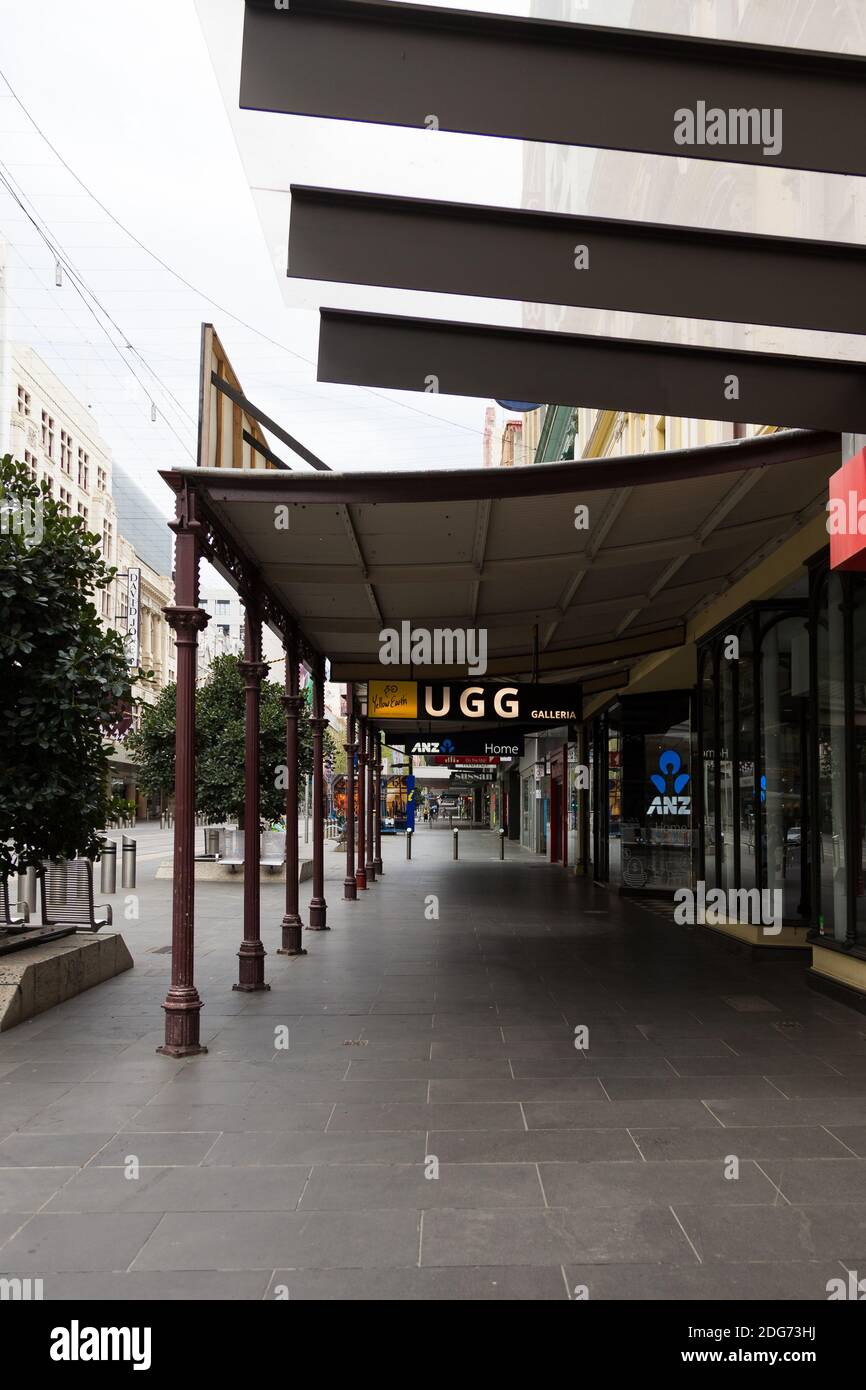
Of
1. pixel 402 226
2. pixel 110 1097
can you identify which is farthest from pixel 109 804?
pixel 402 226

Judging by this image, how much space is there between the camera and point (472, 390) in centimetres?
539

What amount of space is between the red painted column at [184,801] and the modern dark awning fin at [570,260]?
297 cm

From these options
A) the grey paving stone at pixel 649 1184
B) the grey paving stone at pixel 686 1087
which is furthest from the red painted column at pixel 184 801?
the grey paving stone at pixel 649 1184

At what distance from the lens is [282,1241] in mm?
4090

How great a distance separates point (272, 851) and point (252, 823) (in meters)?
21.1

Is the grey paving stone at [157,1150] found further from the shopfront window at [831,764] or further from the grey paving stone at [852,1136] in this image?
the shopfront window at [831,764]

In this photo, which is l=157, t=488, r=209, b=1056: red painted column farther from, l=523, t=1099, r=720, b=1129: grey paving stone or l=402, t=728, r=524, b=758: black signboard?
l=402, t=728, r=524, b=758: black signboard

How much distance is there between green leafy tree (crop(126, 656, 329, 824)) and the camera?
886 inches

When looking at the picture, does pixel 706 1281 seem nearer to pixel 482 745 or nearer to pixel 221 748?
pixel 482 745

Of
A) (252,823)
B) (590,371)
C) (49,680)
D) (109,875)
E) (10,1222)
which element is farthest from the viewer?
(109,875)

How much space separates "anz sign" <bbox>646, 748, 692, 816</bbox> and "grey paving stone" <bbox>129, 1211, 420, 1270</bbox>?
14.0 m

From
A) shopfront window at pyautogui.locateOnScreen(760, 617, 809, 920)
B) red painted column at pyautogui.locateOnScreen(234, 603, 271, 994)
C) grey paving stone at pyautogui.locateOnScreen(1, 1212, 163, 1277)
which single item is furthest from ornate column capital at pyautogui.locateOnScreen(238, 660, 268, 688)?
grey paving stone at pyautogui.locateOnScreen(1, 1212, 163, 1277)

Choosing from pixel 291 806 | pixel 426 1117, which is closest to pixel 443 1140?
pixel 426 1117

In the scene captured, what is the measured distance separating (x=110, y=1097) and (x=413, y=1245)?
2778 mm
